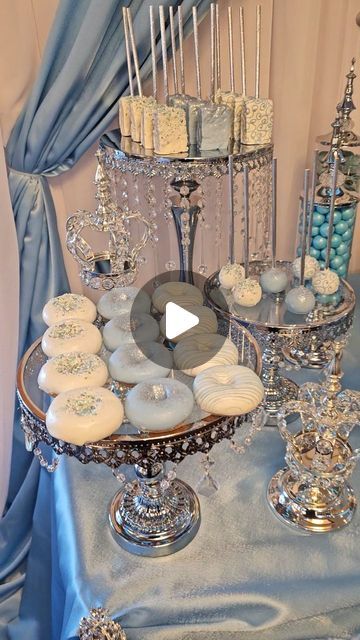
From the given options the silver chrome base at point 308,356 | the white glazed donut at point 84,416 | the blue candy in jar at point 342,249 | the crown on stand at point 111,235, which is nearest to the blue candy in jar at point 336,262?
the blue candy in jar at point 342,249

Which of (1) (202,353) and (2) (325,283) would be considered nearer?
(1) (202,353)

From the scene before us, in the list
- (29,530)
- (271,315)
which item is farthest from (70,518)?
(29,530)

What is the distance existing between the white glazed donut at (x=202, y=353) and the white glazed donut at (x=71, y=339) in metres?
0.11

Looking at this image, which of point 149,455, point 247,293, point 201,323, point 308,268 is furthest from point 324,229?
point 149,455

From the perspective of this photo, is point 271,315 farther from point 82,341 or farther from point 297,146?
point 297,146

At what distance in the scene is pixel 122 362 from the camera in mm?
704

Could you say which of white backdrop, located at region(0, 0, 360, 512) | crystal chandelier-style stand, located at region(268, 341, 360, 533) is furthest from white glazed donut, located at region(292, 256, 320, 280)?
white backdrop, located at region(0, 0, 360, 512)

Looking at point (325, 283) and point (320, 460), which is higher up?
point (325, 283)

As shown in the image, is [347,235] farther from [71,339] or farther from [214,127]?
[71,339]

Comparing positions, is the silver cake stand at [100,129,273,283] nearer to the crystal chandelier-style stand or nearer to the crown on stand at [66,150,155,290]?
the crown on stand at [66,150,155,290]

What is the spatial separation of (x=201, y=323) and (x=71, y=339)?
18cm
